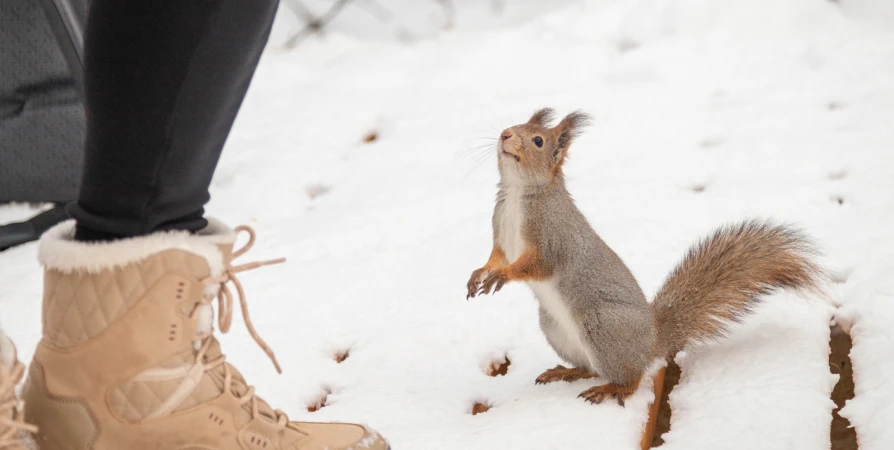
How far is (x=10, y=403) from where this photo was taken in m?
0.63

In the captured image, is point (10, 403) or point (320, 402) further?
point (320, 402)

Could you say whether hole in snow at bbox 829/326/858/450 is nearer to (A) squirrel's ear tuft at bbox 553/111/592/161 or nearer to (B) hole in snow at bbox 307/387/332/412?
(A) squirrel's ear tuft at bbox 553/111/592/161

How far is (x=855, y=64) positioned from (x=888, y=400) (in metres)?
1.31

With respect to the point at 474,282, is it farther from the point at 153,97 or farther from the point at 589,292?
the point at 153,97

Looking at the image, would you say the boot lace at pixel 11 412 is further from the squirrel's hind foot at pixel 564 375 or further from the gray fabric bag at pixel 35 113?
the gray fabric bag at pixel 35 113

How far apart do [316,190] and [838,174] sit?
3.28ft

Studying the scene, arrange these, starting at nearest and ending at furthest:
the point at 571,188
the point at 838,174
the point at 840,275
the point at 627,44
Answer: the point at 840,275, the point at 838,174, the point at 571,188, the point at 627,44

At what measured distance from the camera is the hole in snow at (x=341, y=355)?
114 cm

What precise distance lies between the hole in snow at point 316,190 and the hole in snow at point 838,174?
3.15ft

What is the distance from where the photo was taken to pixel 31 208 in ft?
5.32

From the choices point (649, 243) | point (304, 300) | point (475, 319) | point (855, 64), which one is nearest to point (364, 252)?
point (304, 300)

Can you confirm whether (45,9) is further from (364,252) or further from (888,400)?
(888,400)

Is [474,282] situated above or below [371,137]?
above

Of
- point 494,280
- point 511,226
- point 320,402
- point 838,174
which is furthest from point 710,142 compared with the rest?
point 320,402
